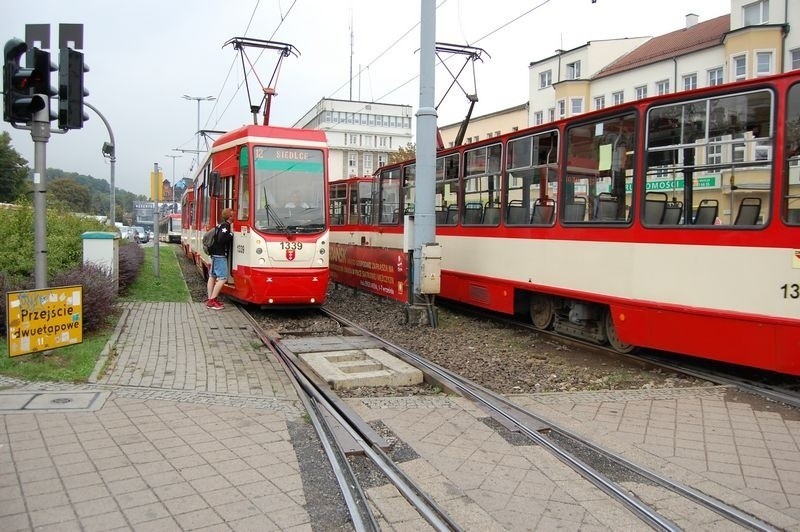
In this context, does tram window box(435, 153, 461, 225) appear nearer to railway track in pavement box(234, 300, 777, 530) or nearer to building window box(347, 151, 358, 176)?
railway track in pavement box(234, 300, 777, 530)

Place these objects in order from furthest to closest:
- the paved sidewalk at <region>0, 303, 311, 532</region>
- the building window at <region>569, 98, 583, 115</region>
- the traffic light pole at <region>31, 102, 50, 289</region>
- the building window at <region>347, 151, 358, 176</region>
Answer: the building window at <region>347, 151, 358, 176</region> < the building window at <region>569, 98, 583, 115</region> < the traffic light pole at <region>31, 102, 50, 289</region> < the paved sidewalk at <region>0, 303, 311, 532</region>

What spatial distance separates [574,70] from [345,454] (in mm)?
41473

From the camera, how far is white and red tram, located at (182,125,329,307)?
10820 mm

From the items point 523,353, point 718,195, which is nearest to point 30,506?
point 523,353

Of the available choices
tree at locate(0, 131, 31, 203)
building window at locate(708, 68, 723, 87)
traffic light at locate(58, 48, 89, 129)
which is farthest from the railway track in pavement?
tree at locate(0, 131, 31, 203)

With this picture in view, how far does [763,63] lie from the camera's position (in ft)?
89.4

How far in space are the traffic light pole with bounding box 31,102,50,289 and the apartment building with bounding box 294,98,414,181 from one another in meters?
79.2

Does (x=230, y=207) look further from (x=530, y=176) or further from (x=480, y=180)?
A: (x=530, y=176)

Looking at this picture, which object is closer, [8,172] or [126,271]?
[126,271]

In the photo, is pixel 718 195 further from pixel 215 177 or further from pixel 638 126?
pixel 215 177

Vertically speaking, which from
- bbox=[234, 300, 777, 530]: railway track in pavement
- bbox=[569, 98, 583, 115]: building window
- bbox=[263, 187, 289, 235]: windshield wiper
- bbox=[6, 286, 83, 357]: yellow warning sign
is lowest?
bbox=[234, 300, 777, 530]: railway track in pavement

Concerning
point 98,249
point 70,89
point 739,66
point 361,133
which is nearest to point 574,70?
point 739,66

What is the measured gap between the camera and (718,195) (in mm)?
6648

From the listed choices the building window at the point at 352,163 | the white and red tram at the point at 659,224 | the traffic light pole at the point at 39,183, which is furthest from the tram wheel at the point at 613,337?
the building window at the point at 352,163
